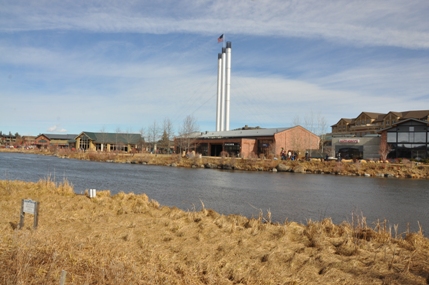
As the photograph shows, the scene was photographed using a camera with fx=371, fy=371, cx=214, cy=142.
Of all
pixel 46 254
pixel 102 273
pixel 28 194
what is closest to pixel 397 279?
pixel 102 273

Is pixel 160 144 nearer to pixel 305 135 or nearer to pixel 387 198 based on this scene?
pixel 305 135

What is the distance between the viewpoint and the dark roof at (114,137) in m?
93.0

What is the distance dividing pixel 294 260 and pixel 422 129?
5215 cm

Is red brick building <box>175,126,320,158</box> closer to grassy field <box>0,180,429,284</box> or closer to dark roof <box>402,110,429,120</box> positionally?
dark roof <box>402,110,429,120</box>

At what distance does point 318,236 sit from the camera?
881cm

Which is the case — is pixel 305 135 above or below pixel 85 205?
above

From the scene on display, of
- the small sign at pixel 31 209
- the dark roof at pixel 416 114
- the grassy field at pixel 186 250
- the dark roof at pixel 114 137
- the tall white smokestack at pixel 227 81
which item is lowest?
the grassy field at pixel 186 250

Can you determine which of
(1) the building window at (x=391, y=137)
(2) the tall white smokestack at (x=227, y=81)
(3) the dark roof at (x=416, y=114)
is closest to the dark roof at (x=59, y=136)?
(2) the tall white smokestack at (x=227, y=81)

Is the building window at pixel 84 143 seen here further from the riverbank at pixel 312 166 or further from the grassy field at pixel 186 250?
the grassy field at pixel 186 250

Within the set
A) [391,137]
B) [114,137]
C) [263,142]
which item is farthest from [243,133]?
[114,137]

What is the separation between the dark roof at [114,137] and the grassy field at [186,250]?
84370 mm

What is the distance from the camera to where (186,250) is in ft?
24.7

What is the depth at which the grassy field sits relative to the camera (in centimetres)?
521

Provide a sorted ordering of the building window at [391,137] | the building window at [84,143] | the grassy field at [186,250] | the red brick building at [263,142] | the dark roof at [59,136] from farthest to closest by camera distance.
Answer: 1. the dark roof at [59,136]
2. the building window at [84,143]
3. the red brick building at [263,142]
4. the building window at [391,137]
5. the grassy field at [186,250]
